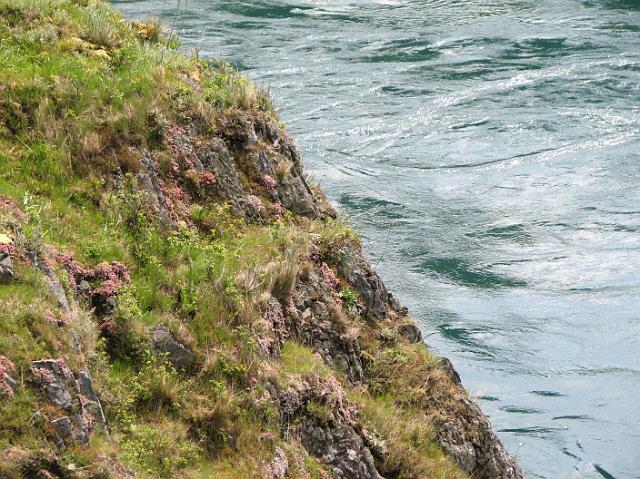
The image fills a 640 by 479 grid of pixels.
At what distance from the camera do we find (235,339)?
350 inches

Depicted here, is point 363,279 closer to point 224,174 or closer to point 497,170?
point 224,174

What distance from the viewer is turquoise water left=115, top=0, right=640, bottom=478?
20.3 metres

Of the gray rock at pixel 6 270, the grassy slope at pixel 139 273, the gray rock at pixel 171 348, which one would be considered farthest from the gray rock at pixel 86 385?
the gray rock at pixel 171 348

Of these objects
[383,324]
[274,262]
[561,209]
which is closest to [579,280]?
[561,209]

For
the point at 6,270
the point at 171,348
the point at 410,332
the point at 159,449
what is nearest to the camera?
the point at 6,270

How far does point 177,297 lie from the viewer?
9039 mm

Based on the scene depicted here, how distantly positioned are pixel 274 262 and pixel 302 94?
19.8 metres

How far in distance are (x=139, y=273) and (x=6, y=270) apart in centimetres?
208

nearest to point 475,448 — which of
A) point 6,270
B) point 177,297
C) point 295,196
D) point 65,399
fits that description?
point 295,196

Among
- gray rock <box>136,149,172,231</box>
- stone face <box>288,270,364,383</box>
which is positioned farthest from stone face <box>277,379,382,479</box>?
gray rock <box>136,149,172,231</box>

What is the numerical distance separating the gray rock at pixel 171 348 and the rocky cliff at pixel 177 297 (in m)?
0.02

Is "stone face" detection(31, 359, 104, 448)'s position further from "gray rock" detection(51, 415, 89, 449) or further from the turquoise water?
the turquoise water

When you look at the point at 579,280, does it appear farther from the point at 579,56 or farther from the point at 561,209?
the point at 579,56

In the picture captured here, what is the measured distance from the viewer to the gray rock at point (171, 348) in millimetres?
8359
